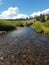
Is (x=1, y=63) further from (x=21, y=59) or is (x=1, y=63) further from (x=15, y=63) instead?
(x=21, y=59)

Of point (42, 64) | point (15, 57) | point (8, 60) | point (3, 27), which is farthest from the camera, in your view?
point (3, 27)

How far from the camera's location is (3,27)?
7256 centimetres

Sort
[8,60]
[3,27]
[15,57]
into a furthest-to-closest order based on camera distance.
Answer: [3,27]
[15,57]
[8,60]

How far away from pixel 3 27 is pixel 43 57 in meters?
52.8

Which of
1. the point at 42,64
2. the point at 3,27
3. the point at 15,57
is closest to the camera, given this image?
the point at 42,64

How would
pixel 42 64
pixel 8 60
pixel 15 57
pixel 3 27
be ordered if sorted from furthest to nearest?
pixel 3 27, pixel 15 57, pixel 8 60, pixel 42 64

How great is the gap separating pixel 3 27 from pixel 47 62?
55.0 metres

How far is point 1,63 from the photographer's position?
19.1 metres

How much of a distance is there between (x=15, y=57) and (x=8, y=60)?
1.68m

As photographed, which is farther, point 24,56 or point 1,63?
point 24,56

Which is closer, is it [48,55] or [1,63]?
[1,63]

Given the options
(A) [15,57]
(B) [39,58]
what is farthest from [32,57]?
(A) [15,57]

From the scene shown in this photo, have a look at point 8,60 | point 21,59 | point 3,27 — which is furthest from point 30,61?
point 3,27

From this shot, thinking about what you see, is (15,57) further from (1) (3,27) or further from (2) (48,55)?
(1) (3,27)
